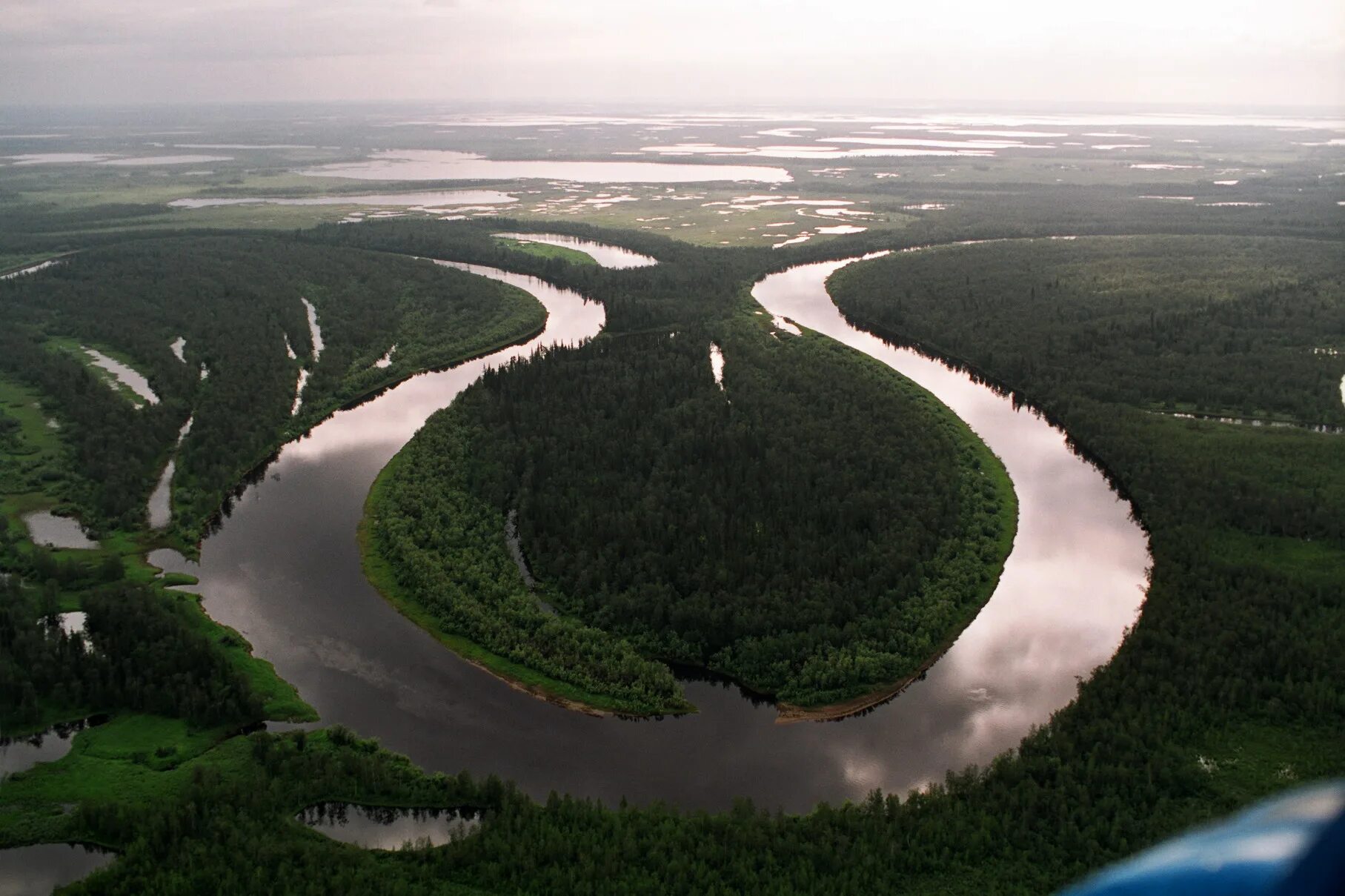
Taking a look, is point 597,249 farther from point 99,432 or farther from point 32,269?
point 99,432

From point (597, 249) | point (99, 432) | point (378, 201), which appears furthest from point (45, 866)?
point (378, 201)

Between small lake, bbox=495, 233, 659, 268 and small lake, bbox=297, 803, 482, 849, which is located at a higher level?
small lake, bbox=495, 233, 659, 268

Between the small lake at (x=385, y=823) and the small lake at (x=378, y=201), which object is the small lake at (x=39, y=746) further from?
the small lake at (x=378, y=201)

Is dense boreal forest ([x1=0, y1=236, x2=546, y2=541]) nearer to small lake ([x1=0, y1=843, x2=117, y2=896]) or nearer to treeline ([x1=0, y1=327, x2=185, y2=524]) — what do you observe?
treeline ([x1=0, y1=327, x2=185, y2=524])

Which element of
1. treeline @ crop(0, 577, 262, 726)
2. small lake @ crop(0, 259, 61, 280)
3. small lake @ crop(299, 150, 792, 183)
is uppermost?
small lake @ crop(299, 150, 792, 183)

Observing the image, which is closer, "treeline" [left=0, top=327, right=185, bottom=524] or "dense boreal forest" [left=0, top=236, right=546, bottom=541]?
"treeline" [left=0, top=327, right=185, bottom=524]

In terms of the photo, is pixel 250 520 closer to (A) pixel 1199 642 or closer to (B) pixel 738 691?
(B) pixel 738 691

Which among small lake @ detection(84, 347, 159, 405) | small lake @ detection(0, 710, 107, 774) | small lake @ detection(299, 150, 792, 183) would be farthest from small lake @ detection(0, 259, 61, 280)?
small lake @ detection(299, 150, 792, 183)
